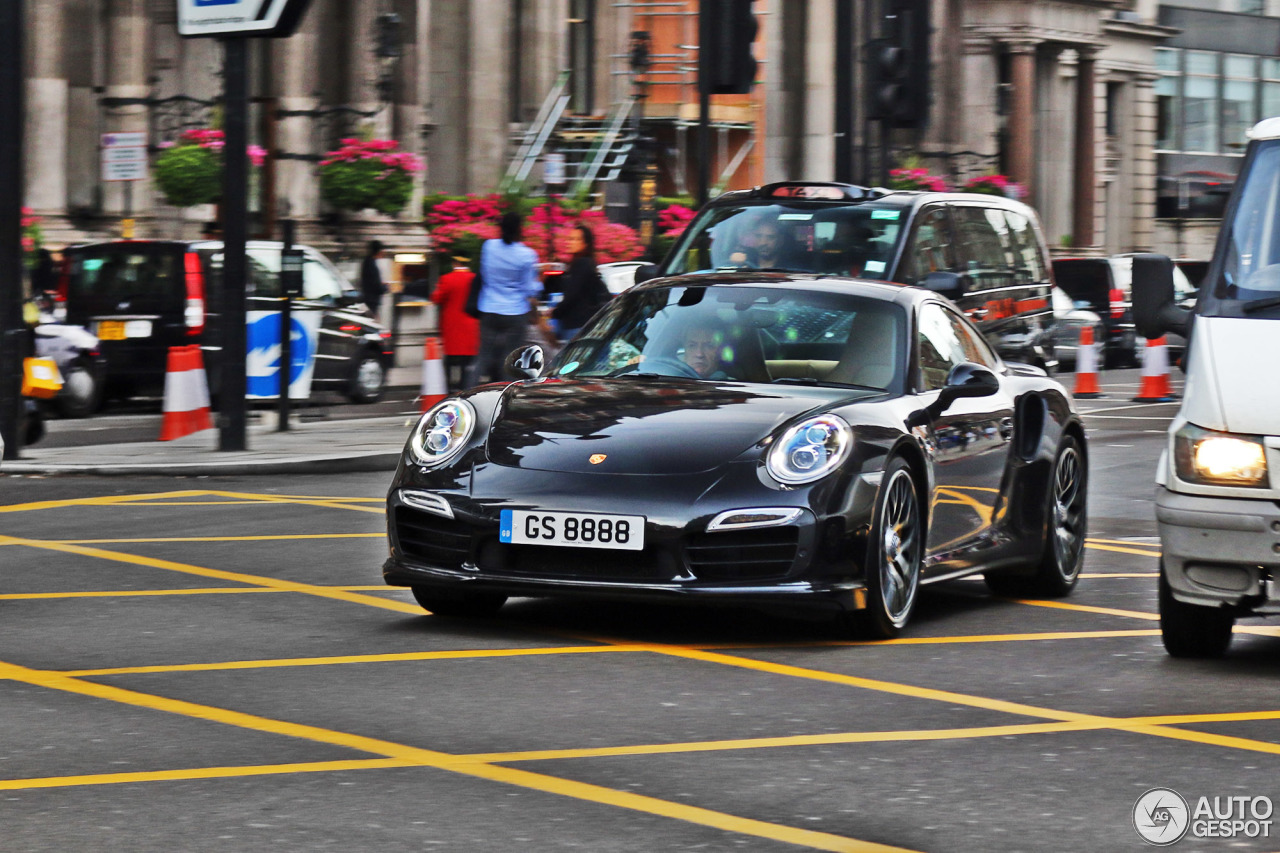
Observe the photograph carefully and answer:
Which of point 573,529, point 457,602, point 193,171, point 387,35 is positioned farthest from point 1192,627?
point 387,35

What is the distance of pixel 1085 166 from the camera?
66.1m

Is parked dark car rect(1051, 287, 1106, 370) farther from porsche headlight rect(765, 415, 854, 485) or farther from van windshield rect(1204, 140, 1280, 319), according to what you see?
porsche headlight rect(765, 415, 854, 485)

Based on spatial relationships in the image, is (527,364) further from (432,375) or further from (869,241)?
(432,375)

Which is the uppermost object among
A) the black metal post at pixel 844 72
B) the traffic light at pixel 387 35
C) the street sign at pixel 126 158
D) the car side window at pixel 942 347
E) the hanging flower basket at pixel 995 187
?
the traffic light at pixel 387 35

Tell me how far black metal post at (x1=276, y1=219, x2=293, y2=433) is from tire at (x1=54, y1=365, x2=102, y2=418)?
10.9ft

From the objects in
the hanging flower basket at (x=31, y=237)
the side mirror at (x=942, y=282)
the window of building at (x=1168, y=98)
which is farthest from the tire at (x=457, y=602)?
the window of building at (x=1168, y=98)

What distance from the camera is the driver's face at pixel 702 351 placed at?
29.8ft

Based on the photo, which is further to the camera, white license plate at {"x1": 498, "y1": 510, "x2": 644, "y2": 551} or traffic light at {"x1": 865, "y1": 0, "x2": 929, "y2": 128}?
traffic light at {"x1": 865, "y1": 0, "x2": 929, "y2": 128}

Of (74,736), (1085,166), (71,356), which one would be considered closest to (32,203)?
(71,356)

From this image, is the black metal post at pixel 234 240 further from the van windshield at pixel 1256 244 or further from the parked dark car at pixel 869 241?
the van windshield at pixel 1256 244

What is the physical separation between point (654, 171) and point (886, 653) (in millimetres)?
39851

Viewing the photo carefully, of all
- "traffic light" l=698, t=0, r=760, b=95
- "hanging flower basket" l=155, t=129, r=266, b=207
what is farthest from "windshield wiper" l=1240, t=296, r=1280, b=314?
"hanging flower basket" l=155, t=129, r=266, b=207

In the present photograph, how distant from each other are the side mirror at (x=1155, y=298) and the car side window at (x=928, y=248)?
6188mm

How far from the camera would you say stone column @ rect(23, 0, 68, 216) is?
33.0m
